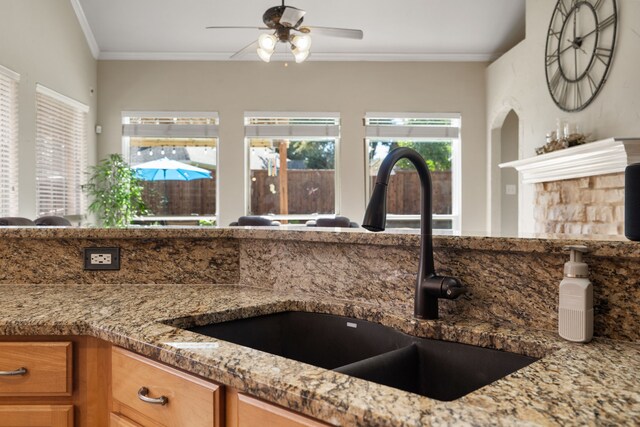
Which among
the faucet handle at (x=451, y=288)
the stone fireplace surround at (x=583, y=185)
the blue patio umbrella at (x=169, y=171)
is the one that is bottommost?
the faucet handle at (x=451, y=288)

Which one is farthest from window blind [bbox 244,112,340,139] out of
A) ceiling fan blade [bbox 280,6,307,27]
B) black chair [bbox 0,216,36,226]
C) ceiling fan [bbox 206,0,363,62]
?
black chair [bbox 0,216,36,226]

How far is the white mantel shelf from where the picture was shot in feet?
11.1

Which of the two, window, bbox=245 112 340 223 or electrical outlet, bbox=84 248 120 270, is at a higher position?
window, bbox=245 112 340 223

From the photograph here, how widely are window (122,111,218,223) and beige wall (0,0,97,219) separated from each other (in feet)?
2.88

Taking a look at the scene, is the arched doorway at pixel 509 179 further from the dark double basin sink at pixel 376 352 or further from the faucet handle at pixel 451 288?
the faucet handle at pixel 451 288

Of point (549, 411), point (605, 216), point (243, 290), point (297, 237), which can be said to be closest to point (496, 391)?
point (549, 411)

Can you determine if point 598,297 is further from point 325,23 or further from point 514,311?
point 325,23

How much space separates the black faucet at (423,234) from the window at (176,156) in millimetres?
5884

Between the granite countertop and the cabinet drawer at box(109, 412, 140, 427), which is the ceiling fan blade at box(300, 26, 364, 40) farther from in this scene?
the cabinet drawer at box(109, 412, 140, 427)

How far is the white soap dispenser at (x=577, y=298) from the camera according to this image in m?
0.93

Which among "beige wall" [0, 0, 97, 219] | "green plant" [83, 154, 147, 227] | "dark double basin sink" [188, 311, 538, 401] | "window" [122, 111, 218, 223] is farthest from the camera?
"window" [122, 111, 218, 223]

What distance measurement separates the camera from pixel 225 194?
6.80 m

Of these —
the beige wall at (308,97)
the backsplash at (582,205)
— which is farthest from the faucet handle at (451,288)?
the beige wall at (308,97)

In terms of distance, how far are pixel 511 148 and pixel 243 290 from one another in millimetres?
6240
